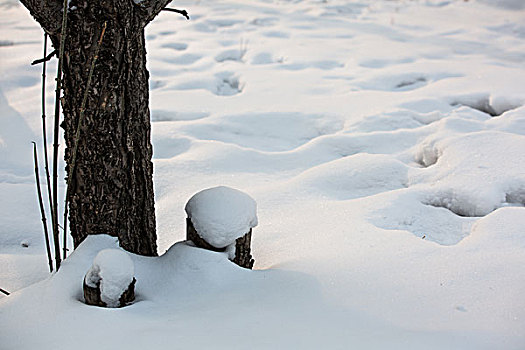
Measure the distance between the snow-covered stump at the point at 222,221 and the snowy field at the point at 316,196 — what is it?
0.05m

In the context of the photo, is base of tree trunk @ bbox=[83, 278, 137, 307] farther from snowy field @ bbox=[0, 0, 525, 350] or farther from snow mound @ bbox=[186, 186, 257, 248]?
snow mound @ bbox=[186, 186, 257, 248]

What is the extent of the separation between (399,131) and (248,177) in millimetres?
1118

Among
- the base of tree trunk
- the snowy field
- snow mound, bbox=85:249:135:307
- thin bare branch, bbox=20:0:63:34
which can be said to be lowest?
the snowy field

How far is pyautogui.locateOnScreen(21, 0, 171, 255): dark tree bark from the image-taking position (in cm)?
128

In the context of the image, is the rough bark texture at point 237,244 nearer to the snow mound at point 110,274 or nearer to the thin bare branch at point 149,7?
the snow mound at point 110,274

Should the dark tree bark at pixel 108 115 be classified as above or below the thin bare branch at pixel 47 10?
below

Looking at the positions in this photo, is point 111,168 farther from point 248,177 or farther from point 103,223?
point 248,177

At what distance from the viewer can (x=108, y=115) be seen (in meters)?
1.36

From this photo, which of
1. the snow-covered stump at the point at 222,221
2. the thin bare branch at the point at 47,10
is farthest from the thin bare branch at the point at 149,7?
the snow-covered stump at the point at 222,221

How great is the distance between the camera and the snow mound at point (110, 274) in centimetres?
123

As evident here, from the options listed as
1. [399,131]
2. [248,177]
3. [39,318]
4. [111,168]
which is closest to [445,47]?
[399,131]

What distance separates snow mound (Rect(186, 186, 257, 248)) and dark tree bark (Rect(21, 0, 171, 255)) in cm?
19

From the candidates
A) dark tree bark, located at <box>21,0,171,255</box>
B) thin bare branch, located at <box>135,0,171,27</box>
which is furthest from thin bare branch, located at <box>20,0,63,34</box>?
thin bare branch, located at <box>135,0,171,27</box>

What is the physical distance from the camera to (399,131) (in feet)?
10.1
